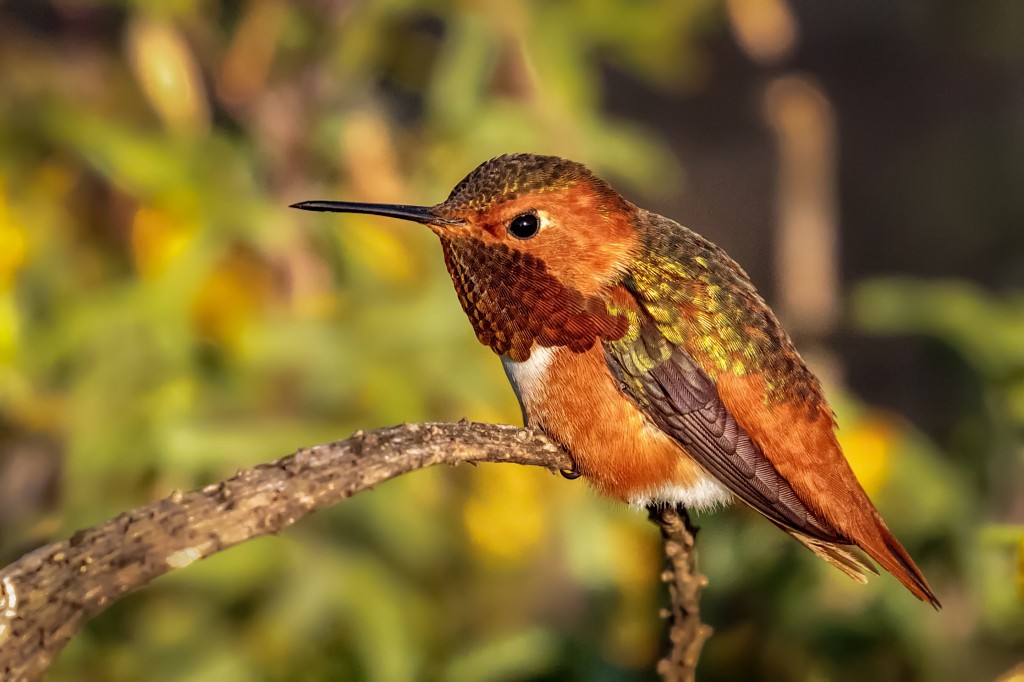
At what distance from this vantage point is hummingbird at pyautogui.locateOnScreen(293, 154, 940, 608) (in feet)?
3.64

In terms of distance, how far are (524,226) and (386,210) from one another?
18cm

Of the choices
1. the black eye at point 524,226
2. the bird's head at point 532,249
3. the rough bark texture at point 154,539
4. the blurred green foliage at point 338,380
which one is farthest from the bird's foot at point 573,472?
the blurred green foliage at point 338,380

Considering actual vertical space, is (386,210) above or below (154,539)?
above

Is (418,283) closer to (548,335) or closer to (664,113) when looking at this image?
(548,335)

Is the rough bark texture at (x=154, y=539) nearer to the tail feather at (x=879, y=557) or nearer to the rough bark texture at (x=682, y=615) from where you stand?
the rough bark texture at (x=682, y=615)

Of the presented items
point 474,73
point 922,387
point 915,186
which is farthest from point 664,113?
point 474,73

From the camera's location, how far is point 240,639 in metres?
2.09

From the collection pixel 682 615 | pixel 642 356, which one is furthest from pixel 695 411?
pixel 682 615

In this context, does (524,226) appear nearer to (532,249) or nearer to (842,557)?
(532,249)

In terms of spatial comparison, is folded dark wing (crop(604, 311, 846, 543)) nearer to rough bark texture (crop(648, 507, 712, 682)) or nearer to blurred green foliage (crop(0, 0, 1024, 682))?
rough bark texture (crop(648, 507, 712, 682))

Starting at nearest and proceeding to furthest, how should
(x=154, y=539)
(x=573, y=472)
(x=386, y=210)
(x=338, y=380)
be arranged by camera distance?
1. (x=154, y=539)
2. (x=386, y=210)
3. (x=573, y=472)
4. (x=338, y=380)

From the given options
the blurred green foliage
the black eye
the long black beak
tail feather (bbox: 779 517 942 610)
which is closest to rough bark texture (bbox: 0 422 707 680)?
the long black beak

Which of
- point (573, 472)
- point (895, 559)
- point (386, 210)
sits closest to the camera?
point (386, 210)

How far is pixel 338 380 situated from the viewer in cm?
214
